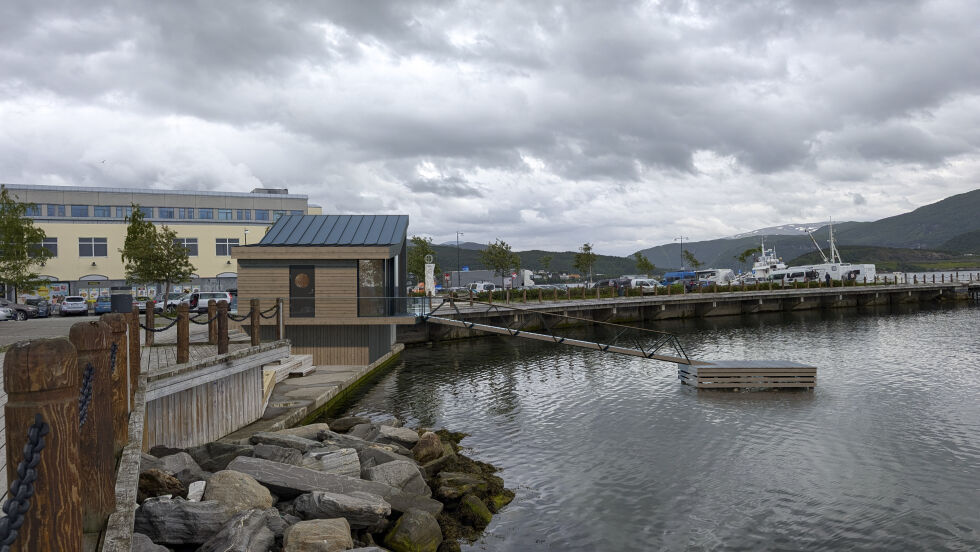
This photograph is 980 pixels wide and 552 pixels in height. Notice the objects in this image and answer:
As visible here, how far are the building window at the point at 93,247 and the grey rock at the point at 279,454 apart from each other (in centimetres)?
6762

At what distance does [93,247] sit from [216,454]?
Result: 2671 inches

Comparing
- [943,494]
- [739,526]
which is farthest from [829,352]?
[739,526]

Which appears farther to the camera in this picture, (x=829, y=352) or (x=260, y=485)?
(x=829, y=352)

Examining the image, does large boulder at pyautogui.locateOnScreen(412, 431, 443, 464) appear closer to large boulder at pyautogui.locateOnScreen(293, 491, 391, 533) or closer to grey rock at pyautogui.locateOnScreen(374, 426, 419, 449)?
grey rock at pyautogui.locateOnScreen(374, 426, 419, 449)

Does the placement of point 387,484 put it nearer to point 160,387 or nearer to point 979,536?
point 160,387

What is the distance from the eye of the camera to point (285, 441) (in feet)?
40.7

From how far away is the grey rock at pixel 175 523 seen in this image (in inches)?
311

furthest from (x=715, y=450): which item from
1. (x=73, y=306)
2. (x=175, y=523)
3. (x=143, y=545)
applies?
(x=73, y=306)

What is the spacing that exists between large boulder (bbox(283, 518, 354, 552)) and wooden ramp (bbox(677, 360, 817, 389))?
53.3 ft

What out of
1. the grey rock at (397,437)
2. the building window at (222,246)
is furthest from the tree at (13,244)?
the grey rock at (397,437)

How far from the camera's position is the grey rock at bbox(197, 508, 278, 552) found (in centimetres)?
758

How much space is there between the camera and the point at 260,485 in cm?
932

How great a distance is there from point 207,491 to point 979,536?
12185 mm

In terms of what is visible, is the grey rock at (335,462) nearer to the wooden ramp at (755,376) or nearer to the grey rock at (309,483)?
the grey rock at (309,483)
